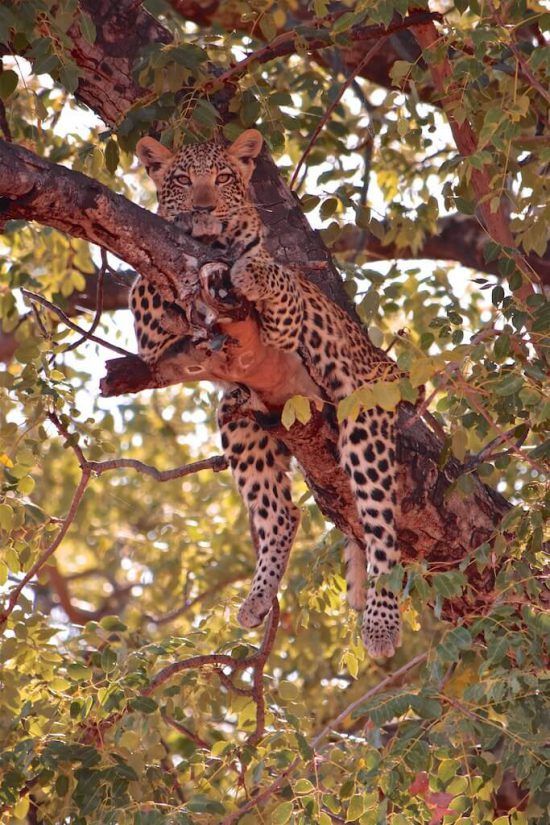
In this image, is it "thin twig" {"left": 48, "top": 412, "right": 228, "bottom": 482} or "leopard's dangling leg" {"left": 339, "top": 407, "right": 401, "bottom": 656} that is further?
"leopard's dangling leg" {"left": 339, "top": 407, "right": 401, "bottom": 656}

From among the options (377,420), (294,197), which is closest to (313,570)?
(377,420)

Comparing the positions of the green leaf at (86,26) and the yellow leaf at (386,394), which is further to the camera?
the green leaf at (86,26)

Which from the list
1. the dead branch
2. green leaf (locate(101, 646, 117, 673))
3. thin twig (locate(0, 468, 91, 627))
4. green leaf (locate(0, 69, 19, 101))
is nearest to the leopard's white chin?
green leaf (locate(0, 69, 19, 101))

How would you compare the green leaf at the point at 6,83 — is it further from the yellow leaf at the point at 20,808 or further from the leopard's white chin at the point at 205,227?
the yellow leaf at the point at 20,808

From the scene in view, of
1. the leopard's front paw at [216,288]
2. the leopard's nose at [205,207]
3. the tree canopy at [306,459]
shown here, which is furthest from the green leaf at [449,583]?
the leopard's nose at [205,207]

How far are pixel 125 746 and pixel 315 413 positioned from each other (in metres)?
1.43

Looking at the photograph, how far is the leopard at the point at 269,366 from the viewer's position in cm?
524

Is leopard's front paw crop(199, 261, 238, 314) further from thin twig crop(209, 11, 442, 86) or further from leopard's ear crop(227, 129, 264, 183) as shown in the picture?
leopard's ear crop(227, 129, 264, 183)

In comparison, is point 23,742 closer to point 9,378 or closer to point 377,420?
point 9,378

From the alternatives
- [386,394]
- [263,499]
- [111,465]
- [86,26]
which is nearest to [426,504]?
[263,499]

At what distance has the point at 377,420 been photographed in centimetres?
590

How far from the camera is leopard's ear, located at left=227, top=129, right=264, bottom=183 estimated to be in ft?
20.4

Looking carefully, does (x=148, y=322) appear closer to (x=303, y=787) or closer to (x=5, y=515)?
(x=5, y=515)

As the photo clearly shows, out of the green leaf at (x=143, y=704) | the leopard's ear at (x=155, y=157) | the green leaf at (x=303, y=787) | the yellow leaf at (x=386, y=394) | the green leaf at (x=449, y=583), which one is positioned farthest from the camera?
the leopard's ear at (x=155, y=157)
